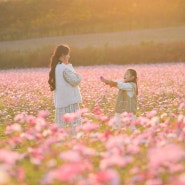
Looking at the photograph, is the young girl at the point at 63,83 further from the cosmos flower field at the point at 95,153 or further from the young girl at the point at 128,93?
the cosmos flower field at the point at 95,153

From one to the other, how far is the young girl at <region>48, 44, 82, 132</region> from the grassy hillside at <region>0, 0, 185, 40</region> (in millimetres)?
44251

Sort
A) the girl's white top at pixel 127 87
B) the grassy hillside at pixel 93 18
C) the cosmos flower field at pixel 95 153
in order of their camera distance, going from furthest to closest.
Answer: the grassy hillside at pixel 93 18 < the girl's white top at pixel 127 87 < the cosmos flower field at pixel 95 153

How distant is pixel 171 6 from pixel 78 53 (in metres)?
20.8

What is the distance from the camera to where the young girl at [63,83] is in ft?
28.3

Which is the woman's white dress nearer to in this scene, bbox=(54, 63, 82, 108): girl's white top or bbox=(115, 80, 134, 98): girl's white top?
bbox=(54, 63, 82, 108): girl's white top

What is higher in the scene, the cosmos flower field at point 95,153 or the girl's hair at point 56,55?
Answer: the girl's hair at point 56,55

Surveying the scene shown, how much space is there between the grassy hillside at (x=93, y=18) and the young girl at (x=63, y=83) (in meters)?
44.3

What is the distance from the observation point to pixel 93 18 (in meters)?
53.7

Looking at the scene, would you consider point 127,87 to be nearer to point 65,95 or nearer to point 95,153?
point 65,95

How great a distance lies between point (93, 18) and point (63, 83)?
4543 centimetres

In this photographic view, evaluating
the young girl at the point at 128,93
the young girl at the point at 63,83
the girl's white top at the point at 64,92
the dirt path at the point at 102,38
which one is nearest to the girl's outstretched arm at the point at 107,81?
the young girl at the point at 128,93

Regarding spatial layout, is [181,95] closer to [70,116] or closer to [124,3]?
[70,116]

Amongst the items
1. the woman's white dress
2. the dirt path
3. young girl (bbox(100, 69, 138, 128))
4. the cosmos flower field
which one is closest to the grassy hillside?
the dirt path

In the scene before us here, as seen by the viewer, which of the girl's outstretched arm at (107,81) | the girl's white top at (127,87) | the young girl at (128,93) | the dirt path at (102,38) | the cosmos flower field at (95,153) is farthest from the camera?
the dirt path at (102,38)
